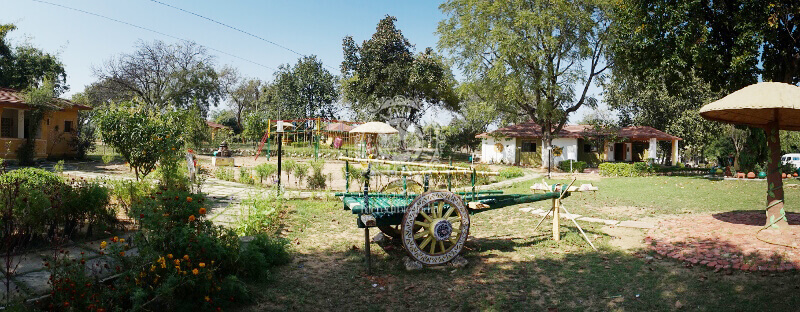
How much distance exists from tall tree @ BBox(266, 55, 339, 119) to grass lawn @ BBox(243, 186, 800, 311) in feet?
118

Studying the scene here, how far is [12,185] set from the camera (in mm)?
5605

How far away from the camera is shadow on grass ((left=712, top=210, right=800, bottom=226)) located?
307 inches

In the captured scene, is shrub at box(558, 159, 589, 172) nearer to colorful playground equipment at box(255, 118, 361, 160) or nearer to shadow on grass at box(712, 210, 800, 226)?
colorful playground equipment at box(255, 118, 361, 160)

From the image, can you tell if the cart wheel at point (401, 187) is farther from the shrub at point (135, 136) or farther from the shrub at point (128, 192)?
the shrub at point (135, 136)

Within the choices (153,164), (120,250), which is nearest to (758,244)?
(120,250)

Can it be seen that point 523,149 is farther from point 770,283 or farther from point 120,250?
point 120,250

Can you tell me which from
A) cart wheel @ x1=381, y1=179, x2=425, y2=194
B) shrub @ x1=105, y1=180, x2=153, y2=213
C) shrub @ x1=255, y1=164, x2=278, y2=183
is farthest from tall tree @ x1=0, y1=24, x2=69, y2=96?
cart wheel @ x1=381, y1=179, x2=425, y2=194

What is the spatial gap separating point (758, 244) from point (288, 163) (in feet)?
39.3

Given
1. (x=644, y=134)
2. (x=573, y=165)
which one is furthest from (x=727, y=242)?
(x=644, y=134)

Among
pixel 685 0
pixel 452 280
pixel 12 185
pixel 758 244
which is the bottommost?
pixel 452 280

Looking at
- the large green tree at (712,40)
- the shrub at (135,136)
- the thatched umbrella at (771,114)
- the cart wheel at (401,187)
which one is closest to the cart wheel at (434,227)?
the cart wheel at (401,187)

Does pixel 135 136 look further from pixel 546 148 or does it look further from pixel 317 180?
pixel 546 148

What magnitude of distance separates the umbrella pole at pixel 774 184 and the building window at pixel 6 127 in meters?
24.7

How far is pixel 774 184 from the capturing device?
7180 mm
